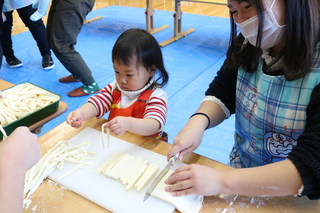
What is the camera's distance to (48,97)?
1261 millimetres

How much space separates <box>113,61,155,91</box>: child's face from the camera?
119cm

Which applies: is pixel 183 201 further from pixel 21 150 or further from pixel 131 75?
pixel 131 75

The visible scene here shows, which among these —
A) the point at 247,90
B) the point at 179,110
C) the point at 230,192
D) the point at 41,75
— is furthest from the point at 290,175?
the point at 41,75

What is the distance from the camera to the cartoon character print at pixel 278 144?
2.98ft

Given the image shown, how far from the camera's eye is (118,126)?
0.99 metres

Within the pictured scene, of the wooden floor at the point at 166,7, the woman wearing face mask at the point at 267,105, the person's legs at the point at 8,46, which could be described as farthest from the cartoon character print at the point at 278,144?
the wooden floor at the point at 166,7

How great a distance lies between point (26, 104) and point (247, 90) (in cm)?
94

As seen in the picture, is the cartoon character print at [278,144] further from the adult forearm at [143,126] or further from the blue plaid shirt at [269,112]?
the adult forearm at [143,126]

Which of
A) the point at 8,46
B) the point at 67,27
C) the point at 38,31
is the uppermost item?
the point at 67,27

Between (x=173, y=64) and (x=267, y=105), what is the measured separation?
235 cm

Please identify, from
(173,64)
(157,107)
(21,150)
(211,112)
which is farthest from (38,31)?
(21,150)

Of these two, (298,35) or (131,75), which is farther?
(131,75)

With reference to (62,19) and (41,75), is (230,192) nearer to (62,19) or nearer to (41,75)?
(62,19)

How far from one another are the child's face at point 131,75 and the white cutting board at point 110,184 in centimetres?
30
